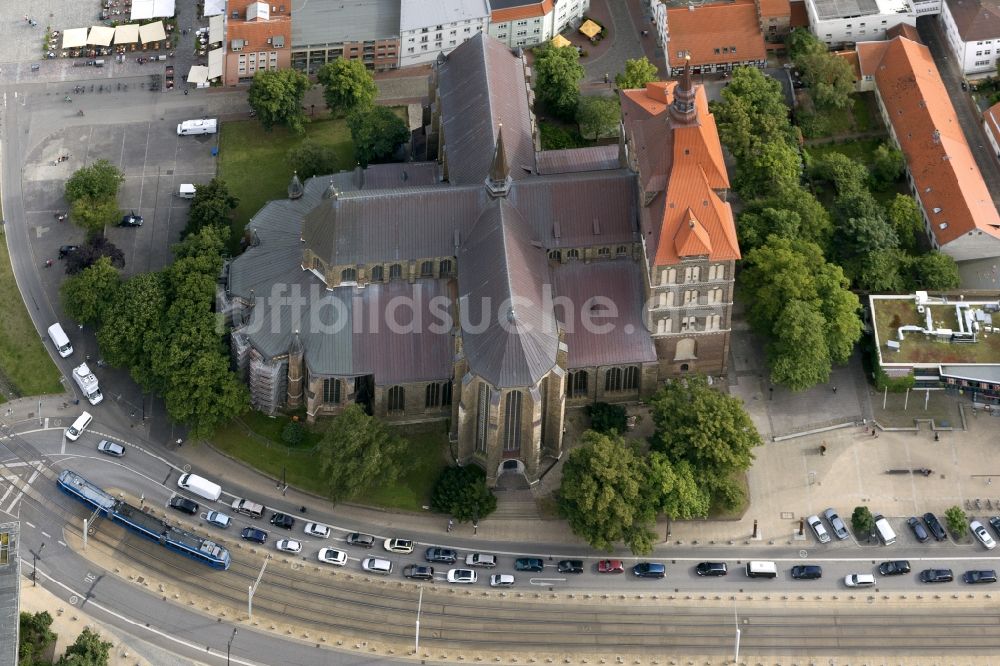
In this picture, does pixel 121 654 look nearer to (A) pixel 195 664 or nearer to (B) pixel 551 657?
(A) pixel 195 664

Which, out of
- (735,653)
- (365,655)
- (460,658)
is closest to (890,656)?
(735,653)

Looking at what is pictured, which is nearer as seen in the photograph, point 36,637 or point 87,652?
point 87,652

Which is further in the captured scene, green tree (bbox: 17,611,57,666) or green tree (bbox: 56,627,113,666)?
green tree (bbox: 17,611,57,666)

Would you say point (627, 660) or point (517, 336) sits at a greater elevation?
point (517, 336)

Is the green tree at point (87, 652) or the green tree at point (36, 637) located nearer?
the green tree at point (87, 652)
